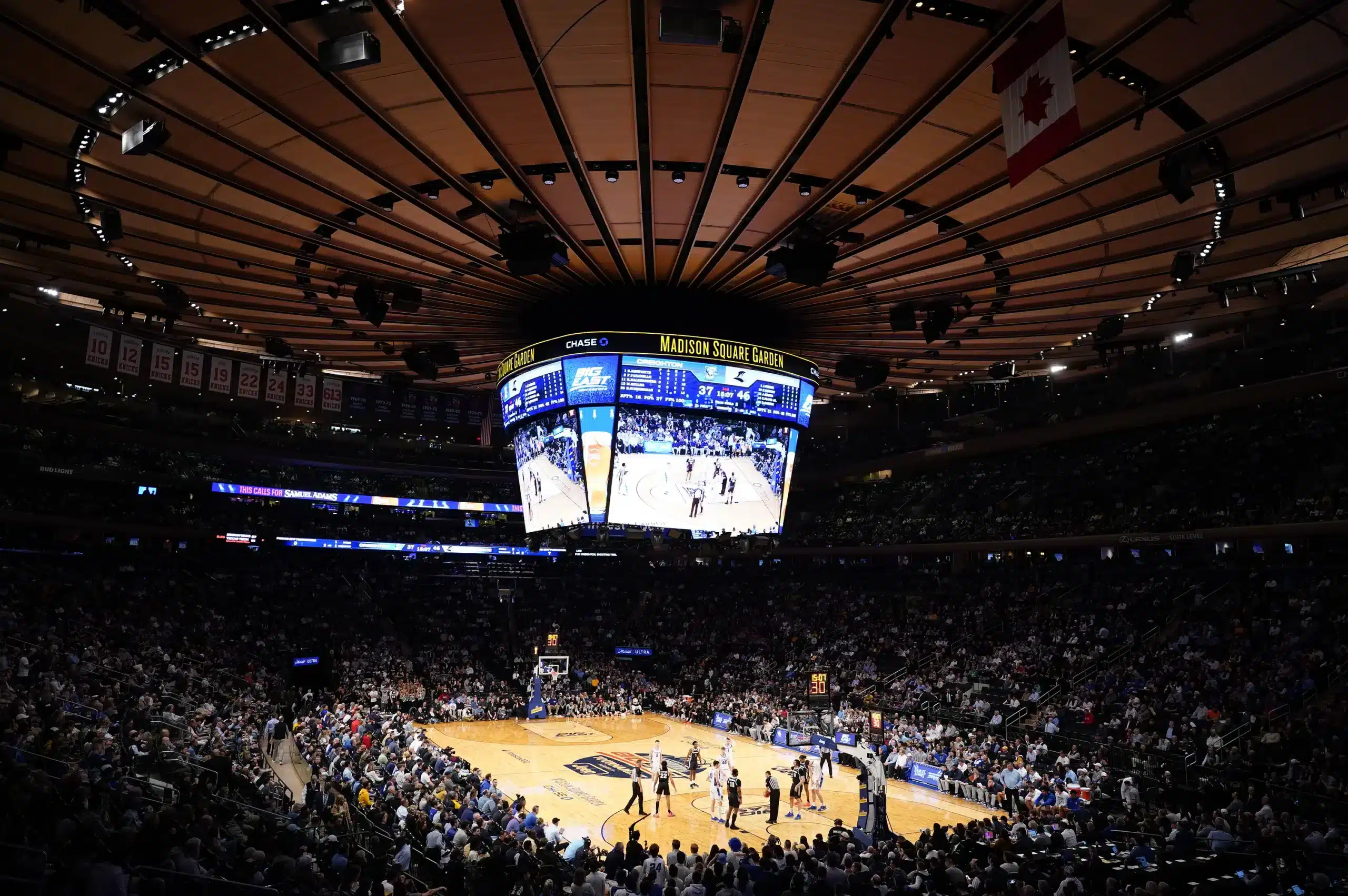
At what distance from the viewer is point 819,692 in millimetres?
28078

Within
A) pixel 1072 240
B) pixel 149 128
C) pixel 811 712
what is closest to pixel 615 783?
pixel 811 712

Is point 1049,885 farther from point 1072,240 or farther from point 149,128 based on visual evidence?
point 149,128

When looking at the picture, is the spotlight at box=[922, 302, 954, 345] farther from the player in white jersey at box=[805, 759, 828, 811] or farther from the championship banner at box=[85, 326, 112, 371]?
the championship banner at box=[85, 326, 112, 371]

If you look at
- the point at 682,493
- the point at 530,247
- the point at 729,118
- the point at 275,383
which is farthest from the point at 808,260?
the point at 275,383

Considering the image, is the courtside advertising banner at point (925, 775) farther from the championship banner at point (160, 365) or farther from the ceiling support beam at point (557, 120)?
the championship banner at point (160, 365)

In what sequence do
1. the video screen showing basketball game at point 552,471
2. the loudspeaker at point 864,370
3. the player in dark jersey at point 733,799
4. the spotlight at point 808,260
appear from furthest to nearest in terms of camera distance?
the loudspeaker at point 864,370 → the player in dark jersey at point 733,799 → the video screen showing basketball game at point 552,471 → the spotlight at point 808,260

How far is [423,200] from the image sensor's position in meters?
11.8

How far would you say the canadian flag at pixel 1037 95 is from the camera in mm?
7375

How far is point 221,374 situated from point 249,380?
0.74m

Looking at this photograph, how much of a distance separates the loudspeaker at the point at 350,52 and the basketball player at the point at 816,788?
1851 centimetres

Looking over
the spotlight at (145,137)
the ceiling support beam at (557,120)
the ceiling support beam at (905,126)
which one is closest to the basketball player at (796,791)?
the ceiling support beam at (905,126)

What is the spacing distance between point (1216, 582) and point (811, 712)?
1386 cm

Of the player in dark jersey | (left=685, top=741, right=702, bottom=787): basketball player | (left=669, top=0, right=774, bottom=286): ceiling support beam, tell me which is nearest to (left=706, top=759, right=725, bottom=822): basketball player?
the player in dark jersey

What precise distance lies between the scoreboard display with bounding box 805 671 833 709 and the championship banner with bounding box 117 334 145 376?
21.9 m
